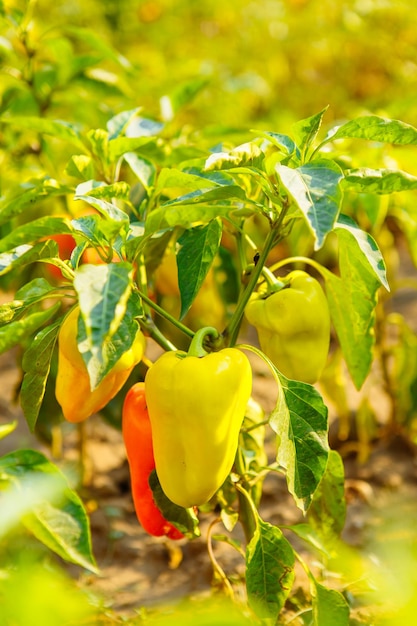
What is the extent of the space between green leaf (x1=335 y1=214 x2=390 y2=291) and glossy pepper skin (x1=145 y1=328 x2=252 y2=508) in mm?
185

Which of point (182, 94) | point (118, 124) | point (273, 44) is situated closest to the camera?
point (118, 124)

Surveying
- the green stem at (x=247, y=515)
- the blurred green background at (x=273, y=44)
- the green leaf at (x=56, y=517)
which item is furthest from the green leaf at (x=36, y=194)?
the blurred green background at (x=273, y=44)

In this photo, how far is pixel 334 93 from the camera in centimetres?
335

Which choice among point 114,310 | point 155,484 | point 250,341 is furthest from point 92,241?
point 250,341

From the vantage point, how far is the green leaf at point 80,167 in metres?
1.05

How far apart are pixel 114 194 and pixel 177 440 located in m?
0.31

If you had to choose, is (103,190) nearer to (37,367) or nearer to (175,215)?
(175,215)

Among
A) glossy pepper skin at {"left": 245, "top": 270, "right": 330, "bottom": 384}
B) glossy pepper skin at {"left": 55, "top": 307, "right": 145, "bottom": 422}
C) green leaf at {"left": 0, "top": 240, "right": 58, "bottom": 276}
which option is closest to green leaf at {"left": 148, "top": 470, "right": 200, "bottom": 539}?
glossy pepper skin at {"left": 55, "top": 307, "right": 145, "bottom": 422}

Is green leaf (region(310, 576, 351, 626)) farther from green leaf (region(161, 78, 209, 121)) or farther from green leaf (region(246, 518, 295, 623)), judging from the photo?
green leaf (region(161, 78, 209, 121))

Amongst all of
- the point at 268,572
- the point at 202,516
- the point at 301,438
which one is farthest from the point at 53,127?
the point at 202,516

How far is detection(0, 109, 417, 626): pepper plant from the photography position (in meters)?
0.82

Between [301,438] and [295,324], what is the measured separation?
21cm

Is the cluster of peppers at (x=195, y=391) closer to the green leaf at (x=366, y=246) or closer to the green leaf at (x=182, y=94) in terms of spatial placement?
the green leaf at (x=366, y=246)

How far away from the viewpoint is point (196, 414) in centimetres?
90
